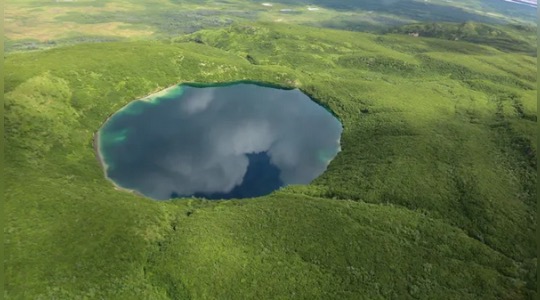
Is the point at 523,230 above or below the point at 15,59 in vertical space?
below

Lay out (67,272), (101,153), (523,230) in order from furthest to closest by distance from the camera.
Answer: (101,153) → (523,230) → (67,272)

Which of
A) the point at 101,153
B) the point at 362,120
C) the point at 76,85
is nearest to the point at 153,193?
the point at 101,153

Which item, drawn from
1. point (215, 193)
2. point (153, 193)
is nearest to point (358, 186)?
point (215, 193)

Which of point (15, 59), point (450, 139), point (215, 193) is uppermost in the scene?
point (15, 59)

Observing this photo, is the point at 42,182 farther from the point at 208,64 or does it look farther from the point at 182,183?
the point at 208,64

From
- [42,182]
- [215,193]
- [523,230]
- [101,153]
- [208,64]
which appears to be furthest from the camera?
[208,64]

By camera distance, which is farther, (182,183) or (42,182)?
(182,183)
